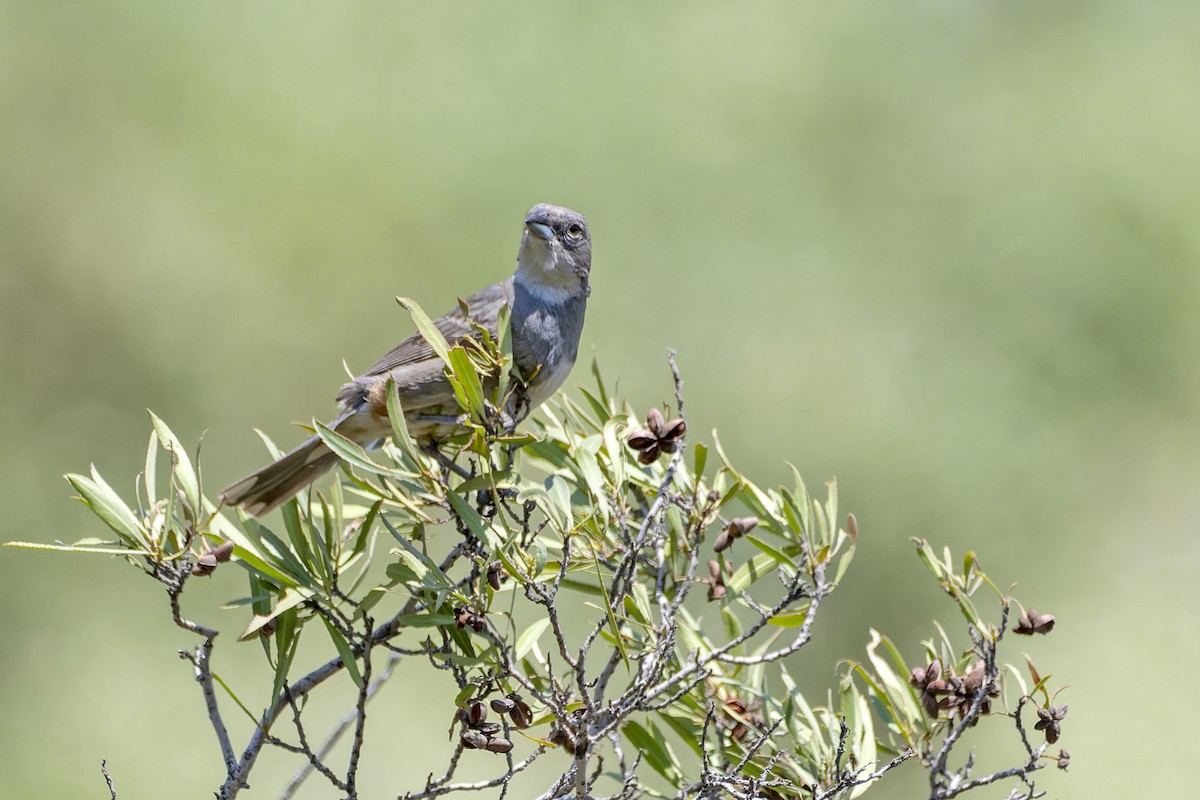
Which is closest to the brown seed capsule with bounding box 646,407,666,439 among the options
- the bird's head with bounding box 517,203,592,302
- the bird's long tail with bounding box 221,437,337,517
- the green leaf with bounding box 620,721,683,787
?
the green leaf with bounding box 620,721,683,787

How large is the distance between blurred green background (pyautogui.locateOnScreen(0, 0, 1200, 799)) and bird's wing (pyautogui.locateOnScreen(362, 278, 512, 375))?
103 inches

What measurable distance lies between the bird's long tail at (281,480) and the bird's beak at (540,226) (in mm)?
966

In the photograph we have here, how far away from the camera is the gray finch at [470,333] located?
117 inches

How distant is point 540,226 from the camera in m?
3.58

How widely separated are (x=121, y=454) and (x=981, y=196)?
21.1 feet

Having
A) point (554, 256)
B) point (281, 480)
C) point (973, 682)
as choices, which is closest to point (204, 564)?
point (281, 480)

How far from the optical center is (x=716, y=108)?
30.0 ft

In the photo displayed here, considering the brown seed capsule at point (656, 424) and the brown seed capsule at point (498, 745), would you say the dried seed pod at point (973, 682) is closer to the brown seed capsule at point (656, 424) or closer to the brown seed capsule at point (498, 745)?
the brown seed capsule at point (656, 424)

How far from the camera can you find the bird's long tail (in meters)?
3.01

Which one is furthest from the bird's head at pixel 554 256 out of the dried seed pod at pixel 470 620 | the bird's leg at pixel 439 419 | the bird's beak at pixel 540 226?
the dried seed pod at pixel 470 620

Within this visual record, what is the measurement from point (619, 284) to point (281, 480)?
4.74 m

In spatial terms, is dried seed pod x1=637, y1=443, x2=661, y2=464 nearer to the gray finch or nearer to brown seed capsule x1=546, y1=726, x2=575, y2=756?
brown seed capsule x1=546, y1=726, x2=575, y2=756

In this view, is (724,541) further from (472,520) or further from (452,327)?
(452,327)

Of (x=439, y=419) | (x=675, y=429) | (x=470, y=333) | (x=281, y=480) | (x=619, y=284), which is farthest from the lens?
(x=619, y=284)
